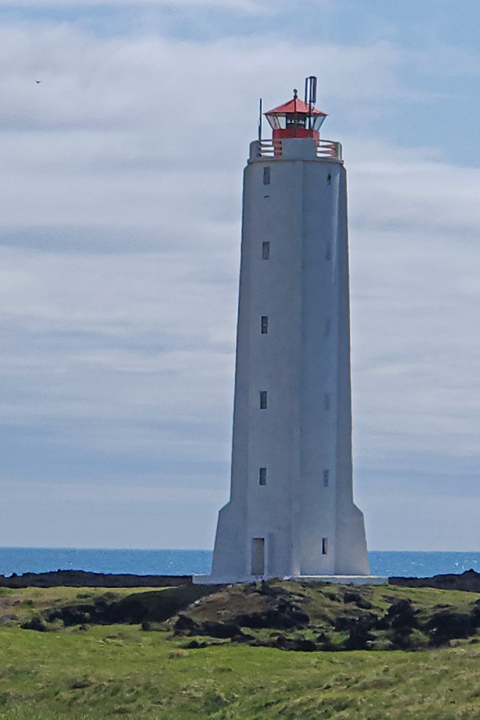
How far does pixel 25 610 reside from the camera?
5209cm

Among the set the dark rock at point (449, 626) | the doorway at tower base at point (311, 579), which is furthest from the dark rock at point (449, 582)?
the dark rock at point (449, 626)

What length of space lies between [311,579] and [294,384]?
688cm

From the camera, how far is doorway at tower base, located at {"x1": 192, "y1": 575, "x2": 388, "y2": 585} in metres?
53.6

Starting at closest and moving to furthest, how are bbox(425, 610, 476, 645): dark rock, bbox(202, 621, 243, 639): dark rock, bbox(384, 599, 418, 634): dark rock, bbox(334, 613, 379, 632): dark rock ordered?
bbox(425, 610, 476, 645): dark rock < bbox(384, 599, 418, 634): dark rock < bbox(334, 613, 379, 632): dark rock < bbox(202, 621, 243, 639): dark rock

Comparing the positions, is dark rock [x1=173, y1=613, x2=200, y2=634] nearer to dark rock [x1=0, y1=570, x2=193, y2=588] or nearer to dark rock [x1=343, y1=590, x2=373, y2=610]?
dark rock [x1=343, y1=590, x2=373, y2=610]

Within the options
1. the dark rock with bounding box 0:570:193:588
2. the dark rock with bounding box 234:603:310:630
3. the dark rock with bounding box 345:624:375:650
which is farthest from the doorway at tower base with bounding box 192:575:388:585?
the dark rock with bounding box 345:624:375:650

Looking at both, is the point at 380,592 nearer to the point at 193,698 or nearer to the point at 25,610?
the point at 25,610

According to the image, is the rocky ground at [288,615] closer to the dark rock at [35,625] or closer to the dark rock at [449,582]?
the dark rock at [35,625]

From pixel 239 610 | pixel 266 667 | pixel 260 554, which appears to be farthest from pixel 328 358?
pixel 266 667

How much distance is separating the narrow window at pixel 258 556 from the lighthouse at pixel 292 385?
36 millimetres

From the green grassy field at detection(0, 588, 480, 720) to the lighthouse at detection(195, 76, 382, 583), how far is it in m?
12.0

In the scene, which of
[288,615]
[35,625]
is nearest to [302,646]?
[288,615]

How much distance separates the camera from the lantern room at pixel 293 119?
57.0 m

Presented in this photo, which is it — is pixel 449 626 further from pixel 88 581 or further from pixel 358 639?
pixel 88 581
